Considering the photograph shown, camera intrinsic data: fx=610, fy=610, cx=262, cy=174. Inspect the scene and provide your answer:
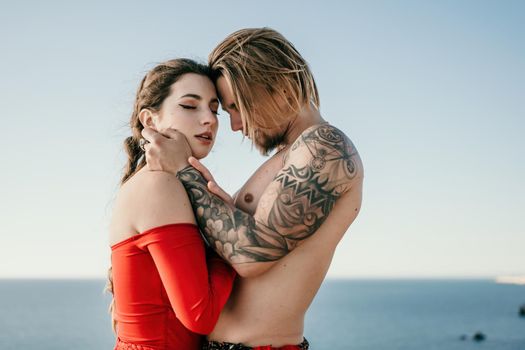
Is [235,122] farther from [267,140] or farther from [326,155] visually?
[326,155]

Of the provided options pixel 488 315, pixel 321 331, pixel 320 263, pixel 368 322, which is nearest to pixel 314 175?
pixel 320 263

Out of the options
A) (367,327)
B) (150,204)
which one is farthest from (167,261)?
(367,327)

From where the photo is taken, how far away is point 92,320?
108 m

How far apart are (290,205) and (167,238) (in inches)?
23.9

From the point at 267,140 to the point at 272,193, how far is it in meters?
0.68

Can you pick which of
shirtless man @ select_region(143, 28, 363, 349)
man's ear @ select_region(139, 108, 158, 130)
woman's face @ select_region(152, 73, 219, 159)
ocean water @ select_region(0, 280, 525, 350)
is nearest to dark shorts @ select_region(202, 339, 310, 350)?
shirtless man @ select_region(143, 28, 363, 349)

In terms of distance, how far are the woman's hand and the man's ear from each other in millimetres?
472

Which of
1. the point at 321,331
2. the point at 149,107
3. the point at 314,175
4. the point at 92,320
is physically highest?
the point at 149,107

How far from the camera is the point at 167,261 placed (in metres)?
2.88

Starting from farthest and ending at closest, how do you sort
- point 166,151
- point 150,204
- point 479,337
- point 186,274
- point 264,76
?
point 479,337 < point 264,76 < point 166,151 < point 150,204 < point 186,274

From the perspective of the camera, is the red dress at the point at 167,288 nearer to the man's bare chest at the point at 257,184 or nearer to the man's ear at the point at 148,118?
the man's bare chest at the point at 257,184

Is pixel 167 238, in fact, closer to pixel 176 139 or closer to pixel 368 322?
pixel 176 139

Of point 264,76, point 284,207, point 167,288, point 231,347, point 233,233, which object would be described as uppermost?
point 264,76

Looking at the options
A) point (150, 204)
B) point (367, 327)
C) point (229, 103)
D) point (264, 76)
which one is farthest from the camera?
point (367, 327)
